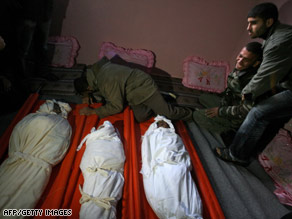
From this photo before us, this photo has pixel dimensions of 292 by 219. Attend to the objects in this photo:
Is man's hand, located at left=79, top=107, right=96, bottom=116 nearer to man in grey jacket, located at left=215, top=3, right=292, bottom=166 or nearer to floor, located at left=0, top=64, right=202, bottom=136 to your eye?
floor, located at left=0, top=64, right=202, bottom=136

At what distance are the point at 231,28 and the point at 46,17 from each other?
8.48 ft

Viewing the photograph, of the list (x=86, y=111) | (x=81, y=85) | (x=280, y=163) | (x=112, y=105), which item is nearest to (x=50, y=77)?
(x=81, y=85)

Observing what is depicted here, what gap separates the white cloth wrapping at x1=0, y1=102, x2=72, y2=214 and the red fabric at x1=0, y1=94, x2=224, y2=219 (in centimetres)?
8

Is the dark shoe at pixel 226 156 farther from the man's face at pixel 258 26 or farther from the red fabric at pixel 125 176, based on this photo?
the man's face at pixel 258 26

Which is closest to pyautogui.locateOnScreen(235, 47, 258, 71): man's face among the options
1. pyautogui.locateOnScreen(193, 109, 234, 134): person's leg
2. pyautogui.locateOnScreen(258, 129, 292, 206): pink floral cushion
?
pyautogui.locateOnScreen(193, 109, 234, 134): person's leg

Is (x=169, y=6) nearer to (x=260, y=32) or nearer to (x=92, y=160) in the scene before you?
(x=260, y=32)

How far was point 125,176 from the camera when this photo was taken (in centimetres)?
136

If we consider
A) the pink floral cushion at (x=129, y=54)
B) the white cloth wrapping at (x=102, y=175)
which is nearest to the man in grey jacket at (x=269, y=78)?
the white cloth wrapping at (x=102, y=175)

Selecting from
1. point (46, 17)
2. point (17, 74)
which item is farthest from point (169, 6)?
point (17, 74)

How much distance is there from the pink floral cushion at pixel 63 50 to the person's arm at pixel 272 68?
238cm

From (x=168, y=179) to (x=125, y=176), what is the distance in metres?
0.34

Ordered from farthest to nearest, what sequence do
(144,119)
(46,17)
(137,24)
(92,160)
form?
(137,24) < (46,17) < (144,119) < (92,160)

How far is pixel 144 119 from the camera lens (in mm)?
1992

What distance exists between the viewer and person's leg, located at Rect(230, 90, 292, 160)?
1333 mm
